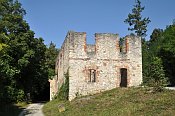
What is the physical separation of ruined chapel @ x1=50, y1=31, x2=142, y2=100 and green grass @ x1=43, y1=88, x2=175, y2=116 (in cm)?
161

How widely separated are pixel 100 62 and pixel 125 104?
7667mm

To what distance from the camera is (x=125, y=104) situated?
67.5 ft

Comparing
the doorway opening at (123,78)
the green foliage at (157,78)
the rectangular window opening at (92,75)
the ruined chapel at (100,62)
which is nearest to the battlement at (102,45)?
the ruined chapel at (100,62)

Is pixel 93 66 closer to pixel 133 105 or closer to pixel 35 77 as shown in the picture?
pixel 133 105

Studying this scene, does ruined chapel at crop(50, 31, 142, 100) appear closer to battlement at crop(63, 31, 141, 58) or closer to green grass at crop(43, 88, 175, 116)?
battlement at crop(63, 31, 141, 58)

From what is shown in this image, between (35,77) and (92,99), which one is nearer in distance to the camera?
(92,99)

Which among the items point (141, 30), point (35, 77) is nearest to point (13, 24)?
point (35, 77)

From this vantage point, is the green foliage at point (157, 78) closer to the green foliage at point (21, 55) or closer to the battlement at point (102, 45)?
the battlement at point (102, 45)

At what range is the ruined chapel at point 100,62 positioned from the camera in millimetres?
27141

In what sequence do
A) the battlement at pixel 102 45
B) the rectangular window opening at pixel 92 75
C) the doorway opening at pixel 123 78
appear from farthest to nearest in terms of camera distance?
the doorway opening at pixel 123 78 < the rectangular window opening at pixel 92 75 < the battlement at pixel 102 45

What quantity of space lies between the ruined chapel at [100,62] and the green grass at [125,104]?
1608 mm

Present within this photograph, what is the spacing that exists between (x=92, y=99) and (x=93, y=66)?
4.03 meters

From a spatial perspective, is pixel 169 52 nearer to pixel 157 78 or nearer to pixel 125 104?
pixel 157 78

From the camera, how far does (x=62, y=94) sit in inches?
1154
